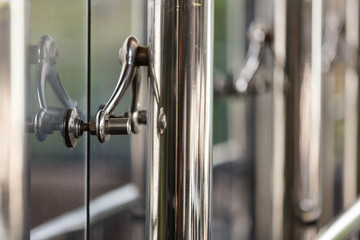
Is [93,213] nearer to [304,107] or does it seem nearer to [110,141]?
[110,141]

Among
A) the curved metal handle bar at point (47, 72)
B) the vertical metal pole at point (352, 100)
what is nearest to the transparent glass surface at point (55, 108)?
the curved metal handle bar at point (47, 72)

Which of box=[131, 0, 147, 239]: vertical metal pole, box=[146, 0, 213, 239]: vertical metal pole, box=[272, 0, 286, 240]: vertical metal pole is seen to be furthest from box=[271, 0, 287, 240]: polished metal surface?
box=[146, 0, 213, 239]: vertical metal pole

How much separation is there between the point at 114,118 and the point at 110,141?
78 millimetres

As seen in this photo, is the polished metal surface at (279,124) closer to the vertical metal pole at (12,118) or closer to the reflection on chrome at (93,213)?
the reflection on chrome at (93,213)

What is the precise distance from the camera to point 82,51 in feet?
1.16

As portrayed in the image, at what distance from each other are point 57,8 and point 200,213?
16cm

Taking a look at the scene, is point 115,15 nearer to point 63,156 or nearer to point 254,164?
point 63,156

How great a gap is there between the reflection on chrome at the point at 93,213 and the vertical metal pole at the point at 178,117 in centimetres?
6

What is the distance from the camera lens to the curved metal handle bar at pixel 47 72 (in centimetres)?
31

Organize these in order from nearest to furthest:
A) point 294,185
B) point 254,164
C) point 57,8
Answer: point 57,8 < point 294,185 < point 254,164

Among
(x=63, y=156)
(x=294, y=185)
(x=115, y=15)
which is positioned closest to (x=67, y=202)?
(x=63, y=156)

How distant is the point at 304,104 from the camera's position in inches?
30.5

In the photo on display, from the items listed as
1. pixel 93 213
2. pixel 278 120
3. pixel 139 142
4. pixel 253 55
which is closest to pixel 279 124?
pixel 278 120

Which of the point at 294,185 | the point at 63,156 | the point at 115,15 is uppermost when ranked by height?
the point at 115,15
